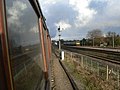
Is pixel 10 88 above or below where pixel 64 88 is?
above

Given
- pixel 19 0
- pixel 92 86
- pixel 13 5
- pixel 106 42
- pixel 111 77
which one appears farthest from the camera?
pixel 106 42

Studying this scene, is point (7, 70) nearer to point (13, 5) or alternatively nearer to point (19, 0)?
point (13, 5)

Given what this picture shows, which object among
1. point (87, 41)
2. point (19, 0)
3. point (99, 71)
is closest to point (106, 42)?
point (87, 41)

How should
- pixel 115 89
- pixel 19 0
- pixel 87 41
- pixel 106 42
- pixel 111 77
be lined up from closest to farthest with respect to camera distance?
pixel 19 0 < pixel 115 89 < pixel 111 77 < pixel 106 42 < pixel 87 41

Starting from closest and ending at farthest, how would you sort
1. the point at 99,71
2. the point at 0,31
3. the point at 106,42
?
the point at 0,31, the point at 99,71, the point at 106,42

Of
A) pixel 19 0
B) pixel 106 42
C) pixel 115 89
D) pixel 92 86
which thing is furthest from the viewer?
pixel 106 42

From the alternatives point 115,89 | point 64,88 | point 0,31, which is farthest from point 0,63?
point 64,88

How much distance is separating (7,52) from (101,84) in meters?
11.9

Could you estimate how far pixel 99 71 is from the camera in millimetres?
17484

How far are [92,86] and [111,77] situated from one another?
2.41 meters

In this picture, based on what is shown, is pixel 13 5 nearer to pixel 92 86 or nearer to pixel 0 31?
pixel 0 31

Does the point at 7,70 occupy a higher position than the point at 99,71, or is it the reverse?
the point at 7,70

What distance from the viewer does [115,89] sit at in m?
12.0

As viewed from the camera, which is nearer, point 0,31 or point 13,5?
point 0,31
